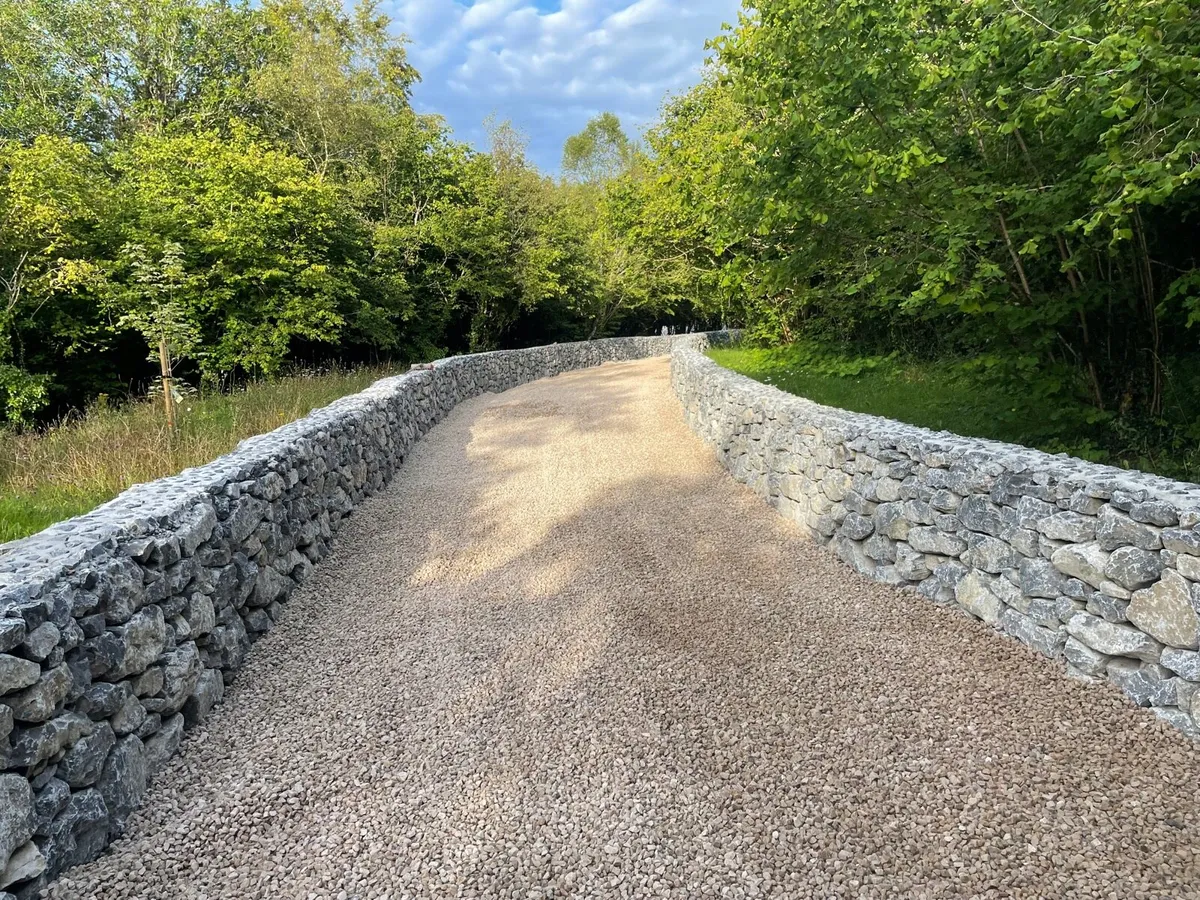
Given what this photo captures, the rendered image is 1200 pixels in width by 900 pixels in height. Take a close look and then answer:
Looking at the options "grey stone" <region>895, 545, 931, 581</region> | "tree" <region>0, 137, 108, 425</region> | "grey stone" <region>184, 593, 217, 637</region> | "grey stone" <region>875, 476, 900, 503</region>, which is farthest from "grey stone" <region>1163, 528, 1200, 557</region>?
"tree" <region>0, 137, 108, 425</region>

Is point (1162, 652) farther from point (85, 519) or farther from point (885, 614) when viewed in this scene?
point (85, 519)

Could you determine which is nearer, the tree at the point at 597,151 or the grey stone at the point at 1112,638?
the grey stone at the point at 1112,638

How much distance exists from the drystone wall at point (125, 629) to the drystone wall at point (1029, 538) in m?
4.28

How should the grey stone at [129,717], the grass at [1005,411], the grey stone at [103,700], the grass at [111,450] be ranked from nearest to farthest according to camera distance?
1. the grey stone at [103,700]
2. the grey stone at [129,717]
3. the grass at [111,450]
4. the grass at [1005,411]

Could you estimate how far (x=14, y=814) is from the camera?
2156mm

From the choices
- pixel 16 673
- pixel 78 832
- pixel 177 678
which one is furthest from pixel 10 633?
pixel 177 678

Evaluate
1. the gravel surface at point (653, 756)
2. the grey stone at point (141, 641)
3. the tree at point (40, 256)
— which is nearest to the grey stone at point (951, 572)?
the gravel surface at point (653, 756)

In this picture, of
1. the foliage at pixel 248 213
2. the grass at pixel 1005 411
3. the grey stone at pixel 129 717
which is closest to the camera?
the grey stone at pixel 129 717

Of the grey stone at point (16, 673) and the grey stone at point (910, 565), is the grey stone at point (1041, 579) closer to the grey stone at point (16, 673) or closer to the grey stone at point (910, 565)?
the grey stone at point (910, 565)

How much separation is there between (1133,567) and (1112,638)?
40cm

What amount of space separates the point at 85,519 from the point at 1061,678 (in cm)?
515

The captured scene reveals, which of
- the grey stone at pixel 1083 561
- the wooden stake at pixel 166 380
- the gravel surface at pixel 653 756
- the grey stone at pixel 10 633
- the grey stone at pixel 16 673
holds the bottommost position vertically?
the gravel surface at pixel 653 756

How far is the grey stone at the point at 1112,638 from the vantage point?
307cm

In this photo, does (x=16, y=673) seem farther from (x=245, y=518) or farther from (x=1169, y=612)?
(x=1169, y=612)
